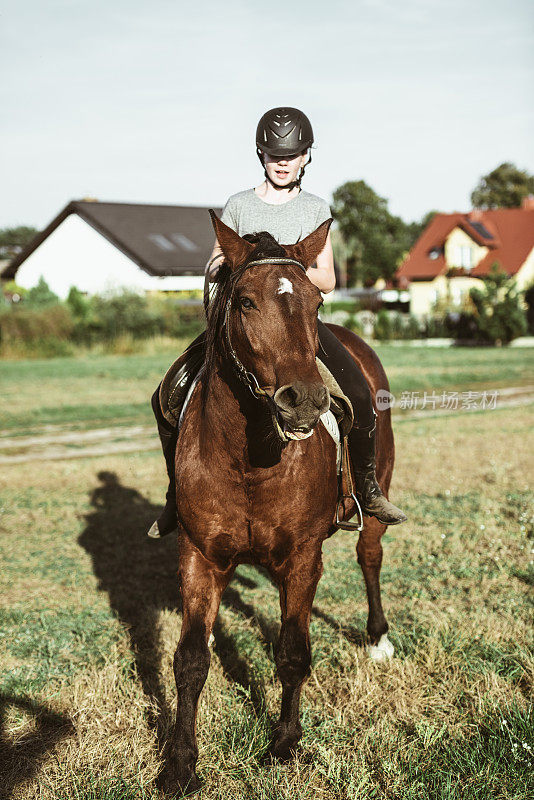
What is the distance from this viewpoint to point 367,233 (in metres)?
100

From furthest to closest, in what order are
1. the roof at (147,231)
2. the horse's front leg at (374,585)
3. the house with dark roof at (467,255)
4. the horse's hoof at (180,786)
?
the house with dark roof at (467,255) → the roof at (147,231) → the horse's front leg at (374,585) → the horse's hoof at (180,786)

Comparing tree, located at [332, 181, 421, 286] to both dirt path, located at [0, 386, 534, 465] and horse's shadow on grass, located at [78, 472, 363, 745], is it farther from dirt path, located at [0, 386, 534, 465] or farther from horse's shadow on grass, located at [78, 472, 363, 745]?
horse's shadow on grass, located at [78, 472, 363, 745]

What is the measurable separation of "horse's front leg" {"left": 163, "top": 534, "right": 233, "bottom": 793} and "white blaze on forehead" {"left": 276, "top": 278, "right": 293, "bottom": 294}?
1411 mm

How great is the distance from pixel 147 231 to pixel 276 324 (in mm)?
52176

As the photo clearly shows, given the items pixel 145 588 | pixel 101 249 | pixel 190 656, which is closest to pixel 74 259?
pixel 101 249

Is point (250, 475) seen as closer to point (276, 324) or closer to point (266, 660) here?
point (276, 324)

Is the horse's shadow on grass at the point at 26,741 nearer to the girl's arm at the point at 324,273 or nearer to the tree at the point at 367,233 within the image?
the girl's arm at the point at 324,273

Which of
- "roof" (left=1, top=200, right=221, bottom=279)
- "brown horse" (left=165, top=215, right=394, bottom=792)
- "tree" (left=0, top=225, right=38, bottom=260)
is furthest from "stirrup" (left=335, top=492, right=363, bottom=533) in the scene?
"tree" (left=0, top=225, right=38, bottom=260)

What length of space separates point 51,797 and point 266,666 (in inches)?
65.5

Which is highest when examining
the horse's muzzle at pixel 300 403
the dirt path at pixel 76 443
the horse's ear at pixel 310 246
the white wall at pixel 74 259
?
the white wall at pixel 74 259

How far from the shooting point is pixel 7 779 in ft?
11.7

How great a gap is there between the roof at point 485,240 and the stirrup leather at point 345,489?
168 ft

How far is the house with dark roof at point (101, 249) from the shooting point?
49.7m

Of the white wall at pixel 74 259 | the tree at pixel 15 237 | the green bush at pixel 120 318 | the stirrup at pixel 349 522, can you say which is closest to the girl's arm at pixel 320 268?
the stirrup at pixel 349 522
